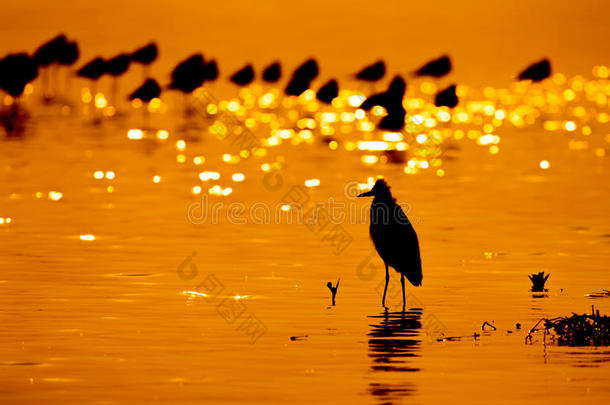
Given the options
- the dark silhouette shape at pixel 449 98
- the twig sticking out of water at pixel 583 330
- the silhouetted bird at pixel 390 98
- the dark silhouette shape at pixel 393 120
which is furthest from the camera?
the dark silhouette shape at pixel 449 98

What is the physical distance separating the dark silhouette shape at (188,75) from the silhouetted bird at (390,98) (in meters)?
12.4

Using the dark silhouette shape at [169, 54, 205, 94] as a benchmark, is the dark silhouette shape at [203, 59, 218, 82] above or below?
above

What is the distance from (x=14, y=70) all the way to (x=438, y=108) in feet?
66.5

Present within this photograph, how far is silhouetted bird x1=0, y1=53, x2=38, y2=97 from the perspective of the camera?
72750 mm

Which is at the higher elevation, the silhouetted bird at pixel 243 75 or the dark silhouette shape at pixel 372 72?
the silhouetted bird at pixel 243 75

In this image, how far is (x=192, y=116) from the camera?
65.2 metres

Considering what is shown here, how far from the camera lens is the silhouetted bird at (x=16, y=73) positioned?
7275 cm

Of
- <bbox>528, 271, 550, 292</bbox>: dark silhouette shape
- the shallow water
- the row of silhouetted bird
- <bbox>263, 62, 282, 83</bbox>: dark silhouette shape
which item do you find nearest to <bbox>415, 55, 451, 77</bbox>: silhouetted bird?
the row of silhouetted bird

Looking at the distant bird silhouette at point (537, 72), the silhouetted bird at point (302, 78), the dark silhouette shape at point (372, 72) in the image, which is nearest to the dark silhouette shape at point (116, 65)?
the silhouetted bird at point (302, 78)

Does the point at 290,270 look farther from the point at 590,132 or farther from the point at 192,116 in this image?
the point at 192,116

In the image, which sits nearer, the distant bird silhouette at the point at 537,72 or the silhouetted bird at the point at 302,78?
the silhouetted bird at the point at 302,78

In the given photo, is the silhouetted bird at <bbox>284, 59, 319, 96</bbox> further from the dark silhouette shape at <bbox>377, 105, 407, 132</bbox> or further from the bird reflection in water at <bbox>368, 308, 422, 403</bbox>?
the bird reflection in water at <bbox>368, 308, 422, 403</bbox>

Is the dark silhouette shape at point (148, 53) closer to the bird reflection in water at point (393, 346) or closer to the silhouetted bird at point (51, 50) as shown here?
the silhouetted bird at point (51, 50)

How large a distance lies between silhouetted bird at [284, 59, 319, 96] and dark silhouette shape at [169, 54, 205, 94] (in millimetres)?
4604
